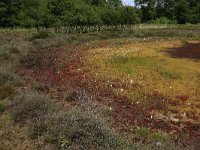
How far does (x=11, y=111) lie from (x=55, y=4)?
36.4m

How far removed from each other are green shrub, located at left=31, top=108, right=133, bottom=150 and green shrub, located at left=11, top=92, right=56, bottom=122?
85cm

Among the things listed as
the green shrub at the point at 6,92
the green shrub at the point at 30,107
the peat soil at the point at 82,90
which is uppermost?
the green shrub at the point at 30,107

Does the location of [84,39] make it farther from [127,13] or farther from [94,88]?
[94,88]

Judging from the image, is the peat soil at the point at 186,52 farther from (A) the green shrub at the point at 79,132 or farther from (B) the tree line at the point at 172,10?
(B) the tree line at the point at 172,10

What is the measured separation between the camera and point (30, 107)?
12477 millimetres

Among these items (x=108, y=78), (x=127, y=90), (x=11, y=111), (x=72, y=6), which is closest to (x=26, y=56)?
(x=108, y=78)

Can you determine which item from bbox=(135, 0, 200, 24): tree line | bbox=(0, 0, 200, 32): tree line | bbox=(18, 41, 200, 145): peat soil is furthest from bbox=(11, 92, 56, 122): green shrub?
bbox=(135, 0, 200, 24): tree line

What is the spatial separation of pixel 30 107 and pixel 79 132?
2872 mm

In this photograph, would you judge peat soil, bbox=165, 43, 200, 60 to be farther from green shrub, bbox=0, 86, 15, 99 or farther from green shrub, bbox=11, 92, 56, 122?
green shrub, bbox=11, 92, 56, 122

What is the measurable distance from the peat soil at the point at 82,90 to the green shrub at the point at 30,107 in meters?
1.34

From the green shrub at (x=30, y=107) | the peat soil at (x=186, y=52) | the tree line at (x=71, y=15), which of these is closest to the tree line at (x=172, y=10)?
the tree line at (x=71, y=15)

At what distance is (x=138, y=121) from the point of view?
13.2m

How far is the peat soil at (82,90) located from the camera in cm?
1282

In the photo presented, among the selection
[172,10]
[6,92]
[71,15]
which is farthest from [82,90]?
[172,10]
